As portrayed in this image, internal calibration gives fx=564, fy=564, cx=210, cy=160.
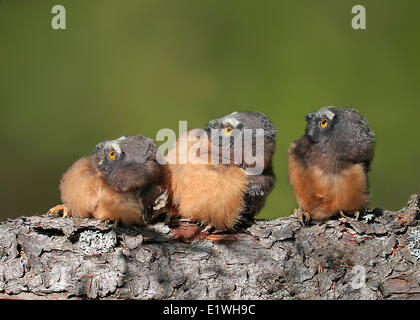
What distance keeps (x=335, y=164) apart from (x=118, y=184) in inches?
73.8

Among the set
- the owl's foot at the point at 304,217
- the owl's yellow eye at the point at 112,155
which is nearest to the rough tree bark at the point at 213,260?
the owl's foot at the point at 304,217

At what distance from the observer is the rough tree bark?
431 cm

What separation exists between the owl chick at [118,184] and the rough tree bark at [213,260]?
5.1 inches

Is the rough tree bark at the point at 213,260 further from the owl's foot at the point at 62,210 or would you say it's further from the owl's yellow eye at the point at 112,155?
the owl's yellow eye at the point at 112,155

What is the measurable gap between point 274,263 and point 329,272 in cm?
46

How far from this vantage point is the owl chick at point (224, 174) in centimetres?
464

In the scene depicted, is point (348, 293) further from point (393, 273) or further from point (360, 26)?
point (360, 26)

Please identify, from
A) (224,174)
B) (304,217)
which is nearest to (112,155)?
(224,174)

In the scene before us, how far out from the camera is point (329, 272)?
15.1ft

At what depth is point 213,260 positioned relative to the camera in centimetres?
454

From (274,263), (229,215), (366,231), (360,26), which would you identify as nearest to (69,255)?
(229,215)

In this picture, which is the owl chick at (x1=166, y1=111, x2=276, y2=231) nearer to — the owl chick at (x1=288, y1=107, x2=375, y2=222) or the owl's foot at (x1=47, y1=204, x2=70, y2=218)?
the owl chick at (x1=288, y1=107, x2=375, y2=222)

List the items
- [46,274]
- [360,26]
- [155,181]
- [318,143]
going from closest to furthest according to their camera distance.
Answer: [46,274]
[155,181]
[318,143]
[360,26]

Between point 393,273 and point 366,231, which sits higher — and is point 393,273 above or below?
below
